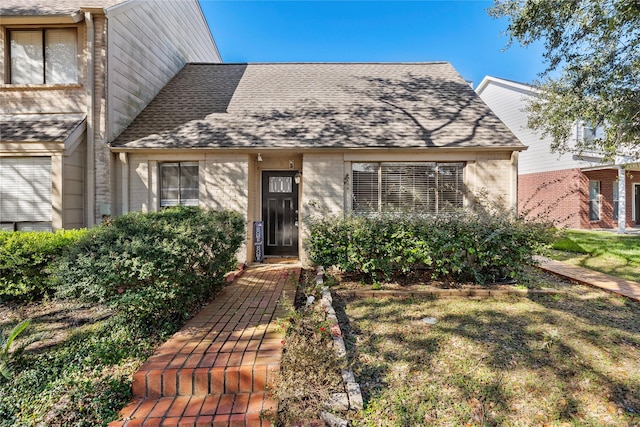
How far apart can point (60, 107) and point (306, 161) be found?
19.7ft

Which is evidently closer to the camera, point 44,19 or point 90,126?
point 44,19

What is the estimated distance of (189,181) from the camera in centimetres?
777

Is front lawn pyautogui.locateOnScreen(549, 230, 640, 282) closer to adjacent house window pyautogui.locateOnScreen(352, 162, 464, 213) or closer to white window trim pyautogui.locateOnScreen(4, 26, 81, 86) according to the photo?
adjacent house window pyautogui.locateOnScreen(352, 162, 464, 213)

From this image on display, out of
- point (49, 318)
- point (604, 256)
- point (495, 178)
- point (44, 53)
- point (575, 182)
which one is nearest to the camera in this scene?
point (49, 318)

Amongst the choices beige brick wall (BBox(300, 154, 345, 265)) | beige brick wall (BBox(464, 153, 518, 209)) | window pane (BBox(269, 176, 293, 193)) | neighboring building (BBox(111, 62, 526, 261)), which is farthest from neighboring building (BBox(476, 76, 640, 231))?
window pane (BBox(269, 176, 293, 193))

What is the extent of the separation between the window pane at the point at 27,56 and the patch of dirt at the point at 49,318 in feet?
18.6

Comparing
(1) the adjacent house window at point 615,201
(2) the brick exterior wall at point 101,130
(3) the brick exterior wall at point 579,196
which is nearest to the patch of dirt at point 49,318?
(2) the brick exterior wall at point 101,130

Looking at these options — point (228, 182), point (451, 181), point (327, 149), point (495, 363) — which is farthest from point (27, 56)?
point (495, 363)

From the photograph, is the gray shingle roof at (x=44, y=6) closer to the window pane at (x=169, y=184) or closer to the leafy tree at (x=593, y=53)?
the window pane at (x=169, y=184)

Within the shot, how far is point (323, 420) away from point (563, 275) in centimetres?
692

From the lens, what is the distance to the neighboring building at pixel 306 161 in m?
7.42

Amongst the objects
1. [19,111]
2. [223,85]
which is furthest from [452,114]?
[19,111]

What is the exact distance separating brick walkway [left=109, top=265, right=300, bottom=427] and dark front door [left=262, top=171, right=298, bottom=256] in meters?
4.45

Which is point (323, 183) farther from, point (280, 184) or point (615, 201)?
point (615, 201)
